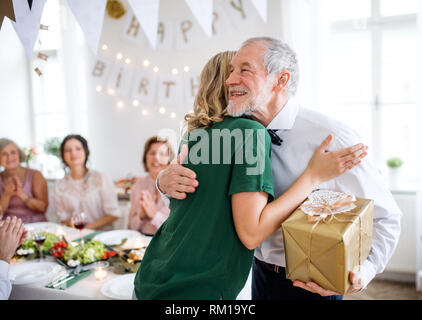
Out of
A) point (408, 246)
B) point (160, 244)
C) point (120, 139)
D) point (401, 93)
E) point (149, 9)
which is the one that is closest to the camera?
point (160, 244)

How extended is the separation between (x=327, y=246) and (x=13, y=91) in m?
5.07

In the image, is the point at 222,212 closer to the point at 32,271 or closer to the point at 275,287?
the point at 275,287

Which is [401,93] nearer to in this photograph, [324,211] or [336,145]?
[336,145]

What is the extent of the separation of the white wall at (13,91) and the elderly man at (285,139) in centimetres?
438

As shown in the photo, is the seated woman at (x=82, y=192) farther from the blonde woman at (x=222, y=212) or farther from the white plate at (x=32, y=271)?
the blonde woman at (x=222, y=212)

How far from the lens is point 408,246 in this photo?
302cm

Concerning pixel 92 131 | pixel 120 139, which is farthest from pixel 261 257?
pixel 92 131

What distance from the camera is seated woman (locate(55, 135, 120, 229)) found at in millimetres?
2711

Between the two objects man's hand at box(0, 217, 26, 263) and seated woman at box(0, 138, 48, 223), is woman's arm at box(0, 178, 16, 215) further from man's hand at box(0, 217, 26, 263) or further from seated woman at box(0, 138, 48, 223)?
man's hand at box(0, 217, 26, 263)

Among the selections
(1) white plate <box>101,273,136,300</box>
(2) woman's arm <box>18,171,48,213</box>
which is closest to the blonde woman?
(1) white plate <box>101,273,136,300</box>

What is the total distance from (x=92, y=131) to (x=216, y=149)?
3621mm

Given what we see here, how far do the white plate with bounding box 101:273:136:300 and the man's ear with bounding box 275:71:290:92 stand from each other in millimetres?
974

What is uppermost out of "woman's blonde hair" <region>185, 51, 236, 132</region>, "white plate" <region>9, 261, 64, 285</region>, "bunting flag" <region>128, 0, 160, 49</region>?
"bunting flag" <region>128, 0, 160, 49</region>

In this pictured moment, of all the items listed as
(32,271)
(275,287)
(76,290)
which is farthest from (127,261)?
(275,287)
